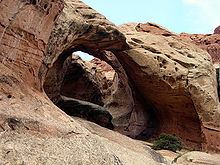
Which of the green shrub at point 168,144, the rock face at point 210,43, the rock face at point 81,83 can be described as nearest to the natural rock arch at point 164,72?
the green shrub at point 168,144

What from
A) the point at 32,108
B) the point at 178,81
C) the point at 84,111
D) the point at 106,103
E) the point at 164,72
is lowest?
the point at 106,103

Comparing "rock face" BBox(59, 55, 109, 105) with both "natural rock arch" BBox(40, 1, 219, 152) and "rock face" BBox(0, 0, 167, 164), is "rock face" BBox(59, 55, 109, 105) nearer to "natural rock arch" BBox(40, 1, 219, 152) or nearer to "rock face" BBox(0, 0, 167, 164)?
"natural rock arch" BBox(40, 1, 219, 152)

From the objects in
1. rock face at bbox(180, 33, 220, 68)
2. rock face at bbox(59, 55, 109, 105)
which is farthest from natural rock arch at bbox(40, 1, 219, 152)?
rock face at bbox(180, 33, 220, 68)

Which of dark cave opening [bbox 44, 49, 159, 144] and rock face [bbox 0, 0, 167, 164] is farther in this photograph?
dark cave opening [bbox 44, 49, 159, 144]

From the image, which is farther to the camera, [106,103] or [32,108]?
[106,103]

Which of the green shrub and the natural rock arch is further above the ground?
the natural rock arch

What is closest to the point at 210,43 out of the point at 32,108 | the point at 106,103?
the point at 106,103

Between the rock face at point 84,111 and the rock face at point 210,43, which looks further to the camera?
the rock face at point 210,43

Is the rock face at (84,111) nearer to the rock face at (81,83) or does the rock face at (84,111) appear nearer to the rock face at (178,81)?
the rock face at (178,81)

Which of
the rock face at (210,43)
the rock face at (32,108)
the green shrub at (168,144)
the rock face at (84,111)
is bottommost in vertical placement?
the rock face at (84,111)

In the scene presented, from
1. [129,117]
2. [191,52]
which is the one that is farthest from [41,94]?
[129,117]

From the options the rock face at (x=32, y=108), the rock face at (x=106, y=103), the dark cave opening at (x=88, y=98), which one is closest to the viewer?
the rock face at (x=32, y=108)

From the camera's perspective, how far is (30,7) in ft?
15.7

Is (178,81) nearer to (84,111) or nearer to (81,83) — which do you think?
(84,111)
